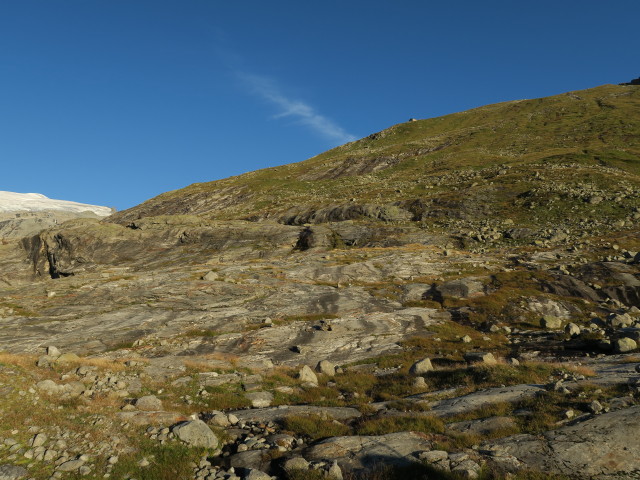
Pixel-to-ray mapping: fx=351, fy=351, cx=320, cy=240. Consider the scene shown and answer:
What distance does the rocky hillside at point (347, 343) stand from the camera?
10.8 m

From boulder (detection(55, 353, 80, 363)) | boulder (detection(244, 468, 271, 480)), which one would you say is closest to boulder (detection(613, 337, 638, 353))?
boulder (detection(244, 468, 271, 480))

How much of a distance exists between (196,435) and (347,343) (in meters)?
15.4

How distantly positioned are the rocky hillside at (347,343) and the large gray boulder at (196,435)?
7cm

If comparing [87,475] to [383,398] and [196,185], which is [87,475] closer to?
[383,398]

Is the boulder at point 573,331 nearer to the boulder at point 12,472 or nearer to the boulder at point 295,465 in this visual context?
the boulder at point 295,465

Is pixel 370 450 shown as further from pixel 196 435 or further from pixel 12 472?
pixel 12 472

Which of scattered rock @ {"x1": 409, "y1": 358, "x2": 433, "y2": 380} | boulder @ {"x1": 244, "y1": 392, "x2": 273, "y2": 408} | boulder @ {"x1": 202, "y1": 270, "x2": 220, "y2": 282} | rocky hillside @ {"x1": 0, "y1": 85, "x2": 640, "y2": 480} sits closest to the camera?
rocky hillside @ {"x1": 0, "y1": 85, "x2": 640, "y2": 480}

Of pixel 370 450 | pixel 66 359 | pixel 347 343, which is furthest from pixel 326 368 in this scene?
pixel 66 359

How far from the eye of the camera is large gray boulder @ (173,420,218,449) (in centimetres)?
1195

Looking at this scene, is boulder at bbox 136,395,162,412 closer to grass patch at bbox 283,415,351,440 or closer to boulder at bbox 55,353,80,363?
grass patch at bbox 283,415,351,440

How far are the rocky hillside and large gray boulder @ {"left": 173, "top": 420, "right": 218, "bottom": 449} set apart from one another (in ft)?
0.22

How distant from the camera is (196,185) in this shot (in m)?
174

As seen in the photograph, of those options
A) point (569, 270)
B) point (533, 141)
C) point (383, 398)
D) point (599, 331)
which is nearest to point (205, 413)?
point (383, 398)

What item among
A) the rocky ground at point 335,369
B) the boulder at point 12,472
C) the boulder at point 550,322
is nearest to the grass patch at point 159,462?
the rocky ground at point 335,369
